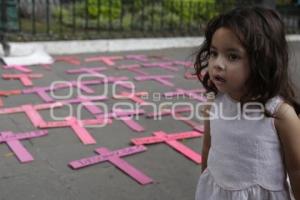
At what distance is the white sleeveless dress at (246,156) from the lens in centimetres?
181

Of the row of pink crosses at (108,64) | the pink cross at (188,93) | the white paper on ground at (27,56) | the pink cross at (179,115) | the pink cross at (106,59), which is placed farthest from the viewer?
the pink cross at (106,59)

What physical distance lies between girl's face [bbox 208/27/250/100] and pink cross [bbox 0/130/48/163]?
2034mm

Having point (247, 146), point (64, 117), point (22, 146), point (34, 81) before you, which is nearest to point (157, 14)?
point (34, 81)

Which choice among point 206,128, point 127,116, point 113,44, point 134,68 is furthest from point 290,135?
point 113,44

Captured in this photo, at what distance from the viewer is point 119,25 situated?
831 cm

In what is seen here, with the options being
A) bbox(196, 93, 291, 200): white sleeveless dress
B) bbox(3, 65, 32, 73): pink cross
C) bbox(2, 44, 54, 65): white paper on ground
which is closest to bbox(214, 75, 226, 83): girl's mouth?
bbox(196, 93, 291, 200): white sleeveless dress

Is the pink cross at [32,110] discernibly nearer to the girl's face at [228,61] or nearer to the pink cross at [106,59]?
the pink cross at [106,59]

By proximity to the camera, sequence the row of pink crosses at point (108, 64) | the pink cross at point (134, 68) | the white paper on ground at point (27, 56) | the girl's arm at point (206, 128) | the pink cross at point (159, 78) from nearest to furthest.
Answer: the girl's arm at point (206, 128), the row of pink crosses at point (108, 64), the pink cross at point (159, 78), the pink cross at point (134, 68), the white paper on ground at point (27, 56)

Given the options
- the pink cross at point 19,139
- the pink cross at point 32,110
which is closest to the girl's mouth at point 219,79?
the pink cross at point 19,139

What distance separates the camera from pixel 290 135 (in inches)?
68.1

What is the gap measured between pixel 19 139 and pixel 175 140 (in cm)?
119

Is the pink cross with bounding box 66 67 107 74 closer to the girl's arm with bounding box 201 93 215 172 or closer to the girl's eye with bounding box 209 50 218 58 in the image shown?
the girl's arm with bounding box 201 93 215 172

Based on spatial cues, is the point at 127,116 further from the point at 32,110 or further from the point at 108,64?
the point at 108,64

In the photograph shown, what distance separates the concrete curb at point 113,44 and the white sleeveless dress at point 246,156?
5.42 metres
